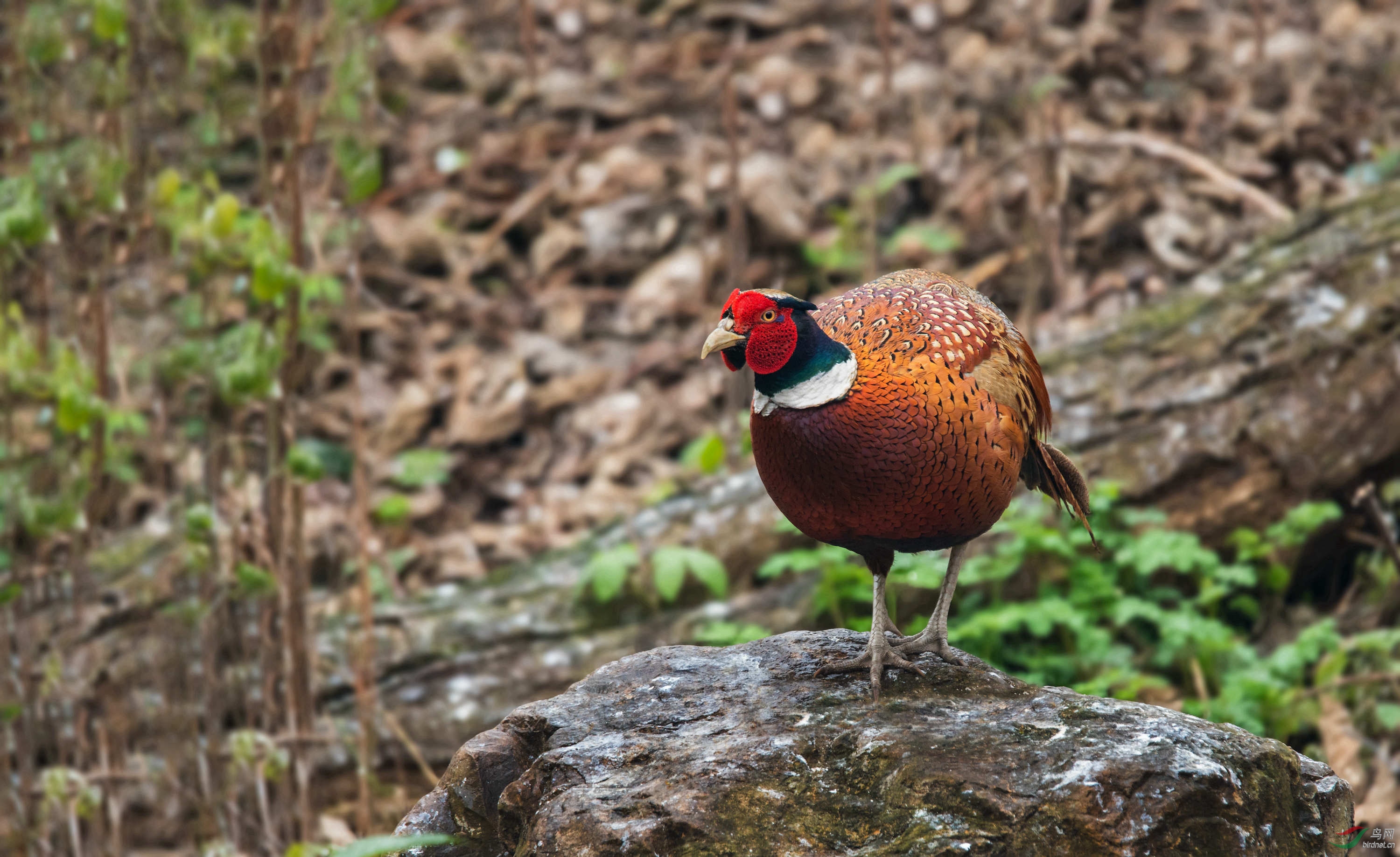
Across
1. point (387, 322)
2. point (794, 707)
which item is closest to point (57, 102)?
point (387, 322)

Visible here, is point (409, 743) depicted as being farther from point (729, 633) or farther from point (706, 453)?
point (706, 453)

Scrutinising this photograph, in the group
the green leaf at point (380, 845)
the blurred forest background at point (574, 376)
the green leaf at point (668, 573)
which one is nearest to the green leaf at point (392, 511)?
the blurred forest background at point (574, 376)

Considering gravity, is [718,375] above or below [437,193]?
below

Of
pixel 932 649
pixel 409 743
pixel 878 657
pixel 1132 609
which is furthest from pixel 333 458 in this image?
pixel 878 657

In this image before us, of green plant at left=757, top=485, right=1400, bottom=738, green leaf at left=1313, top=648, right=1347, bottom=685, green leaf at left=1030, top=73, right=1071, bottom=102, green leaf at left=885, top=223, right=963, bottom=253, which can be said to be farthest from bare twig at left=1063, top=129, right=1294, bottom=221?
green leaf at left=1313, top=648, right=1347, bottom=685

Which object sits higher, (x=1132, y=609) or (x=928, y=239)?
(x=928, y=239)

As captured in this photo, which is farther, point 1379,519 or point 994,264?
point 994,264

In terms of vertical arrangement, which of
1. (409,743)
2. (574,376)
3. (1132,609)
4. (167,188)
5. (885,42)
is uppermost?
(885,42)

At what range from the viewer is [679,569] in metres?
5.00

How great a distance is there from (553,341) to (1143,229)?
3580mm

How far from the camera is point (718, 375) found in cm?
730

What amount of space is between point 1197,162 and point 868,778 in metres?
5.62

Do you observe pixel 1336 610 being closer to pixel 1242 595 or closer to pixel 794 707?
pixel 1242 595

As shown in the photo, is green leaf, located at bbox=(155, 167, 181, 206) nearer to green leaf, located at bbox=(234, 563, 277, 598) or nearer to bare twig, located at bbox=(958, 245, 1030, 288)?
green leaf, located at bbox=(234, 563, 277, 598)
